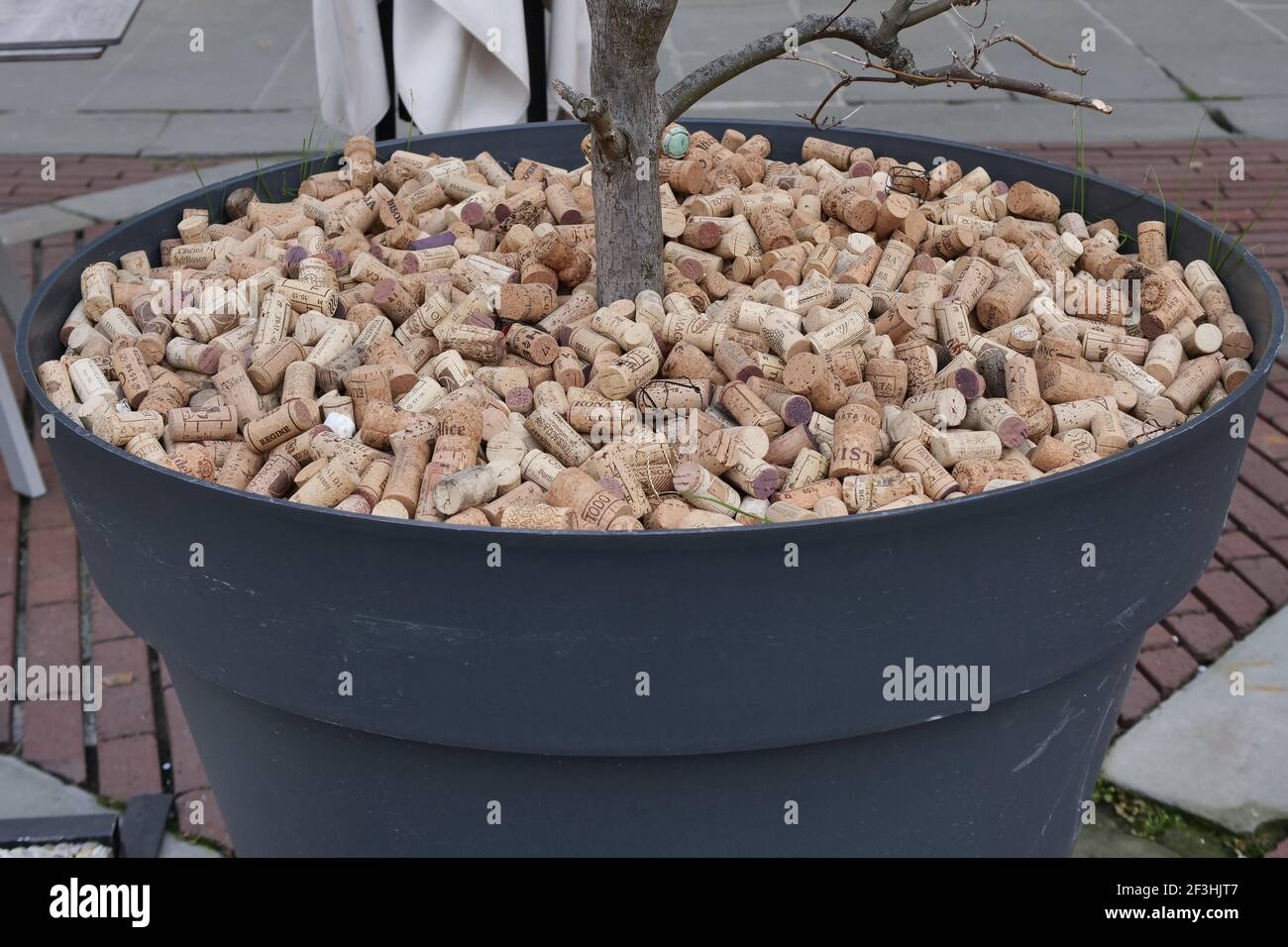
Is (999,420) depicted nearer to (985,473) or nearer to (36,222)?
(985,473)

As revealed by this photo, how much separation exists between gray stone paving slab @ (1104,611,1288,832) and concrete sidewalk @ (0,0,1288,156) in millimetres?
2531

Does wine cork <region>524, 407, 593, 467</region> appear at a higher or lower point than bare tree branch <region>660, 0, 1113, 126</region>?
lower

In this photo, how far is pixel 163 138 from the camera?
4.67m

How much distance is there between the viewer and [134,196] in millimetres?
4086

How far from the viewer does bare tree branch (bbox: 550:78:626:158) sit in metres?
1.19

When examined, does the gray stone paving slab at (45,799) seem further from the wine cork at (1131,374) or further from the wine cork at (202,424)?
the wine cork at (1131,374)

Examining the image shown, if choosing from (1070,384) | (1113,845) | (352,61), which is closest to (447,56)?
(352,61)

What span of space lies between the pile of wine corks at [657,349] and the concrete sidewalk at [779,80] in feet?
8.73

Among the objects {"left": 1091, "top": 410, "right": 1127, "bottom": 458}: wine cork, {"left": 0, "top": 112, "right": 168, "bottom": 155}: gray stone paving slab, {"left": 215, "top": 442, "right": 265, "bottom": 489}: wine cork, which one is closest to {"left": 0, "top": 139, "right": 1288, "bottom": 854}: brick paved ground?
{"left": 1091, "top": 410, "right": 1127, "bottom": 458}: wine cork

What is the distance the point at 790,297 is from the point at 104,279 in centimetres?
79

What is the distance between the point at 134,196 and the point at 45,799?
2.60 meters

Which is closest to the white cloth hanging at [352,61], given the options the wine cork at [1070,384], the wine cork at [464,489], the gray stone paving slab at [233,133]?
the wine cork at [464,489]

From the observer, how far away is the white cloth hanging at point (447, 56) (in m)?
2.15

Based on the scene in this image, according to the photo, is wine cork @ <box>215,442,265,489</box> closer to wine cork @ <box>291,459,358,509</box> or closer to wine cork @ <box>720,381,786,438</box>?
wine cork @ <box>291,459,358,509</box>
